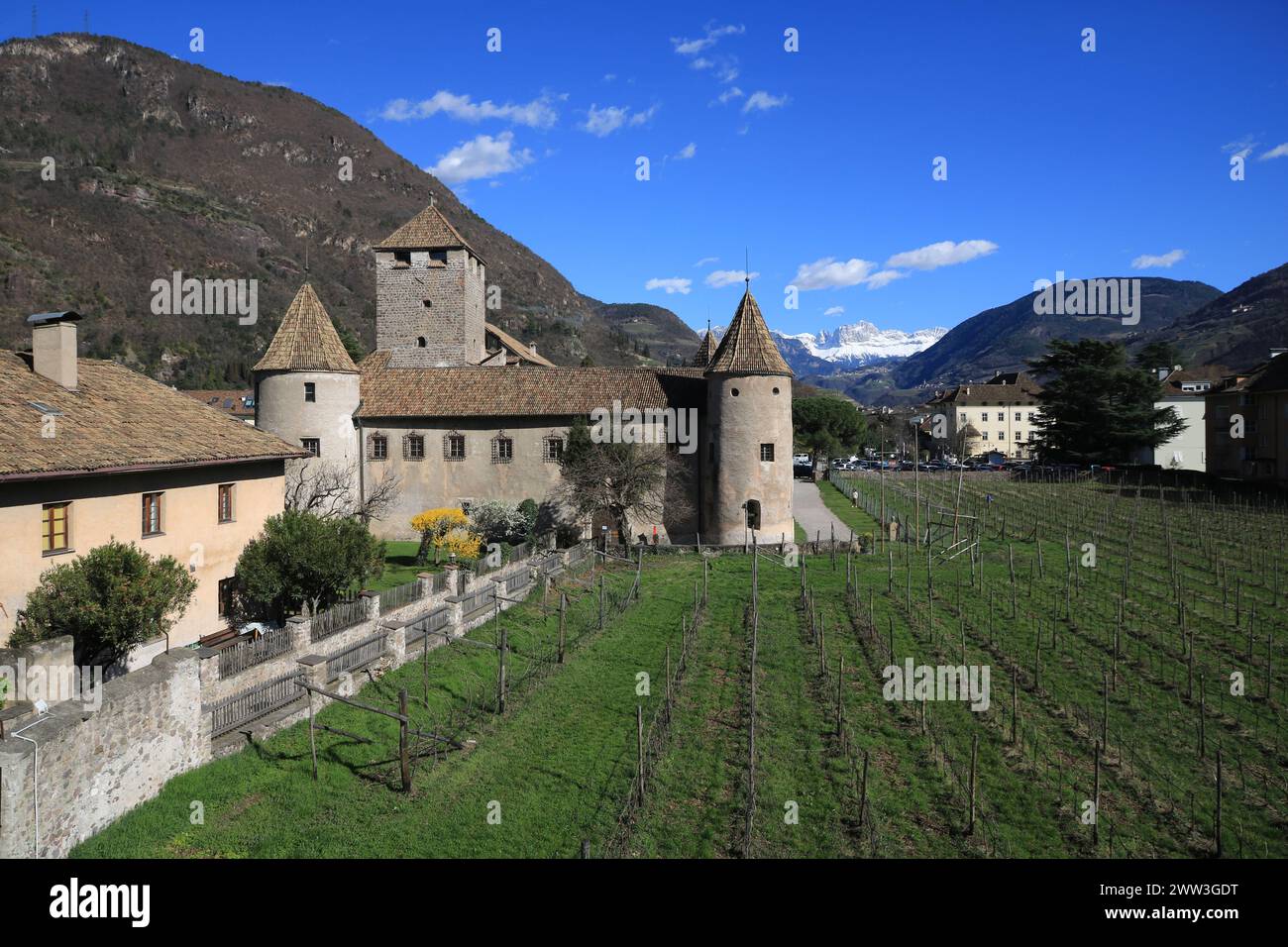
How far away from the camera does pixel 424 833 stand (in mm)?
11953

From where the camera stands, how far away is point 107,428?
64.8ft

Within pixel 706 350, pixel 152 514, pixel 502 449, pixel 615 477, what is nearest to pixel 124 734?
pixel 152 514

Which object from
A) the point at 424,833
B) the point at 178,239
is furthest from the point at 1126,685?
the point at 178,239

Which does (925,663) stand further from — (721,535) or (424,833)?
(721,535)

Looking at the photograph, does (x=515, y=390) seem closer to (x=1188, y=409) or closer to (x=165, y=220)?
(x=1188, y=409)

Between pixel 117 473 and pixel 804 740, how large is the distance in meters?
15.8

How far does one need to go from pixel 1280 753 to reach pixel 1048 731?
374 centimetres

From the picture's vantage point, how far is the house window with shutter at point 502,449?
38656 mm

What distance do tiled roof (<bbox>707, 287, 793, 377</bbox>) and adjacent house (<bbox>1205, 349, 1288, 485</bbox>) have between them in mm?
38373

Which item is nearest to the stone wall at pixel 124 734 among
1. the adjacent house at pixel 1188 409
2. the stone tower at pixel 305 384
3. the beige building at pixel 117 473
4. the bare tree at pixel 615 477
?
the beige building at pixel 117 473

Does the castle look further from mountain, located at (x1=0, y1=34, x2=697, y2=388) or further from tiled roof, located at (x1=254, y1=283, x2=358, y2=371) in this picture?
mountain, located at (x1=0, y1=34, x2=697, y2=388)

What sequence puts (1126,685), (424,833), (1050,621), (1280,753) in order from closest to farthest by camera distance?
(424,833)
(1280,753)
(1126,685)
(1050,621)

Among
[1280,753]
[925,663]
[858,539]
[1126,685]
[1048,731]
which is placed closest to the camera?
[1280,753]
